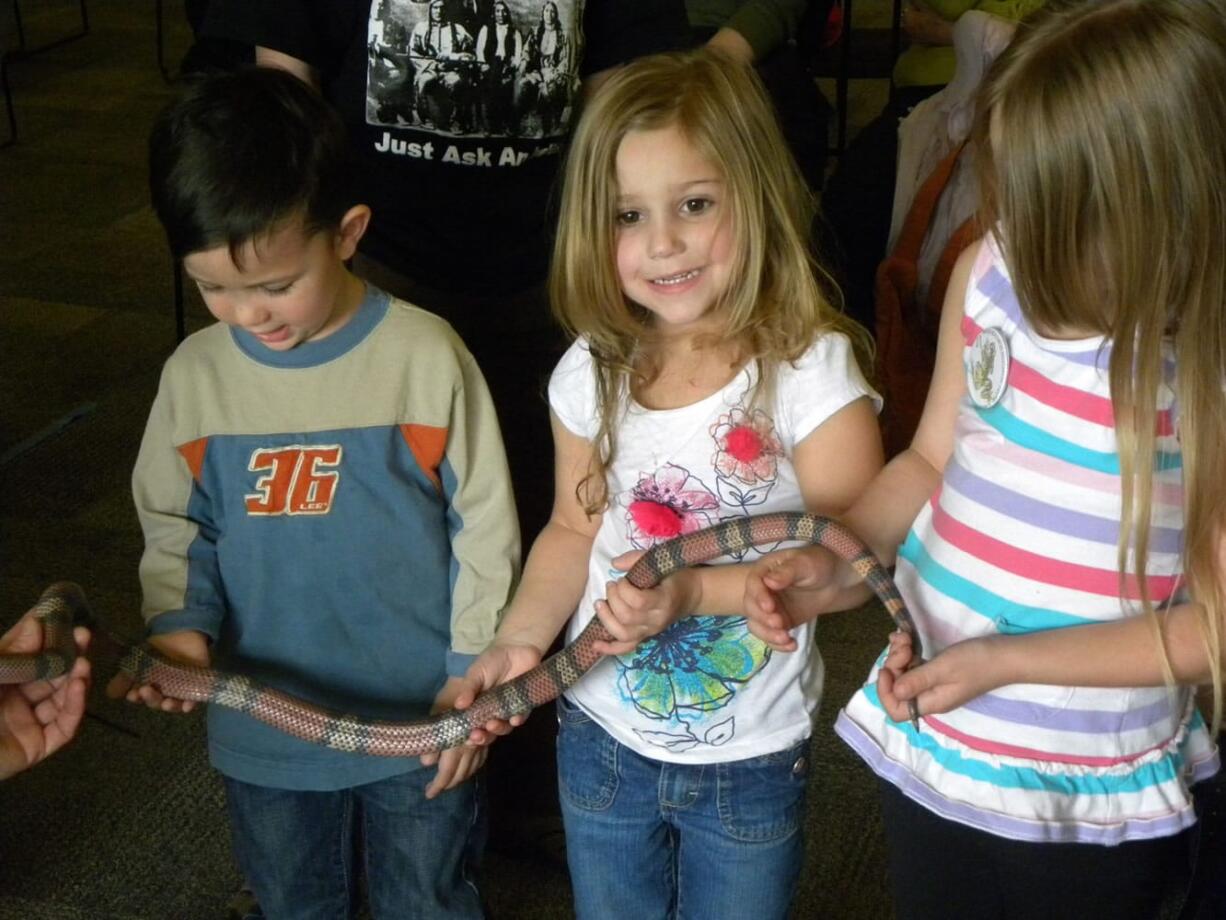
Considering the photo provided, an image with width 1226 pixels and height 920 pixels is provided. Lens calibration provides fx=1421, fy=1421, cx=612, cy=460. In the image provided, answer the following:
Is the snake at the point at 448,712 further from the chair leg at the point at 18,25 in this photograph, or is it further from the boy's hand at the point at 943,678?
the chair leg at the point at 18,25

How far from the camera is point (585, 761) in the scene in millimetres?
1589

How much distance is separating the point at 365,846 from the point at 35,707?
1.63ft

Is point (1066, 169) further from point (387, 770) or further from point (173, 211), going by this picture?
point (387, 770)

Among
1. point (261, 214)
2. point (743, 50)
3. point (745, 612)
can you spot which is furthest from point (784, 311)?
point (743, 50)

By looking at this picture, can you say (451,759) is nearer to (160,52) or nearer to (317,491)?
(317,491)

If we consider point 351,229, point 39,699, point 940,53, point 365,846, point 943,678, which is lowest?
point 365,846

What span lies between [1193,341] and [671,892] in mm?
855

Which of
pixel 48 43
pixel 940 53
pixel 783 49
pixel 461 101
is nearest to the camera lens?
pixel 461 101

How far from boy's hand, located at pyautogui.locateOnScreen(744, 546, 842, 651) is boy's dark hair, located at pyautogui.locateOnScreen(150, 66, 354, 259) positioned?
647mm

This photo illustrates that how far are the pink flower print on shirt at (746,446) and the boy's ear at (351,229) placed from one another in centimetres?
49

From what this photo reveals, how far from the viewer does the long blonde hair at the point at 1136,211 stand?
3.73ft

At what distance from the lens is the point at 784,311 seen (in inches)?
58.8

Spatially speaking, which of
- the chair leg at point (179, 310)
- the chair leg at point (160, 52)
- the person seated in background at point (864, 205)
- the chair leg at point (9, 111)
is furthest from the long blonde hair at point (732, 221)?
the chair leg at point (160, 52)

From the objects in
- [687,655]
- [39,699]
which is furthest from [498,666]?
[39,699]
